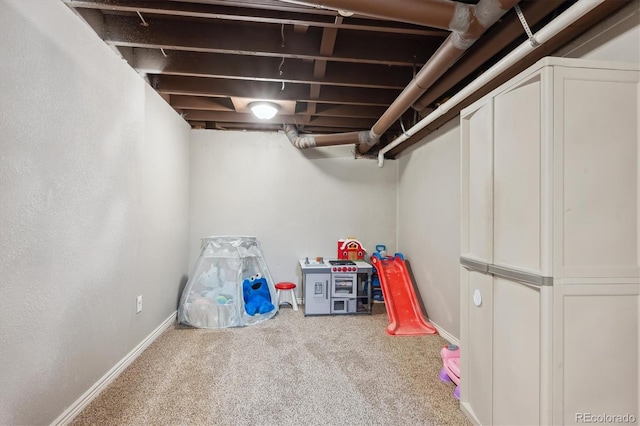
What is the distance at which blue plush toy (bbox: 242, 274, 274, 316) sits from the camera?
335 centimetres

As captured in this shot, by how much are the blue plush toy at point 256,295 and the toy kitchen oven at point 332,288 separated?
43 cm

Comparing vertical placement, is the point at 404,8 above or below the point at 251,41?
below

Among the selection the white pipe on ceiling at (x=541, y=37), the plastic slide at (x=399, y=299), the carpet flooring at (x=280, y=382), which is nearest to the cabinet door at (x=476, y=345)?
the carpet flooring at (x=280, y=382)

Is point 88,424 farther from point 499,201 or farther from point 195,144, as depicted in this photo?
point 195,144

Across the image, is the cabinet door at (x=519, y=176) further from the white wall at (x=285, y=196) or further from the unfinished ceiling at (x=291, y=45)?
the white wall at (x=285, y=196)

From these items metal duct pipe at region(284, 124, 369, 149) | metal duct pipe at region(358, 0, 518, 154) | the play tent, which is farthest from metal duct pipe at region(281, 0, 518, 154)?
the play tent

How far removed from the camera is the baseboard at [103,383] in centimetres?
163

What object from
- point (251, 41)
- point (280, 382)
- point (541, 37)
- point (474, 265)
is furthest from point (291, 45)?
point (280, 382)

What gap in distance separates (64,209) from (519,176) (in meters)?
2.21

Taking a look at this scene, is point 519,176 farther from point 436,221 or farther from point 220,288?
point 220,288

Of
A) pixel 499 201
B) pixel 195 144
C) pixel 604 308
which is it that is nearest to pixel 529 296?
pixel 604 308

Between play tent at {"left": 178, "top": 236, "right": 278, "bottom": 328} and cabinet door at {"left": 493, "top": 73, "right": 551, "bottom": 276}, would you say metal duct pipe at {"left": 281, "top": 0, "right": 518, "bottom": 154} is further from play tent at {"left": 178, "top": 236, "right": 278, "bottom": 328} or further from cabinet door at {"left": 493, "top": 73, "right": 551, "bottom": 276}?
play tent at {"left": 178, "top": 236, "right": 278, "bottom": 328}

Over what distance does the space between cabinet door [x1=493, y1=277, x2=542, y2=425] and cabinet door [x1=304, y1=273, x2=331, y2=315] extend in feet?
7.13

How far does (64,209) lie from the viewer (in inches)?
62.8
